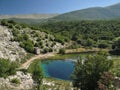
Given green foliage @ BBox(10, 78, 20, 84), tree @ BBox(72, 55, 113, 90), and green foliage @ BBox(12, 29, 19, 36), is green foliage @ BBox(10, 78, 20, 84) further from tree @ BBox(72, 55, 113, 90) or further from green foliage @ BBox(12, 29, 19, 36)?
green foliage @ BBox(12, 29, 19, 36)

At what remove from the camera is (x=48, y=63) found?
4286 inches

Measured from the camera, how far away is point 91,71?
49.0m

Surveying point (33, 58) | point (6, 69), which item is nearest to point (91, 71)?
point (6, 69)

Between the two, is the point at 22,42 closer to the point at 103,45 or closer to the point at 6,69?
the point at 103,45

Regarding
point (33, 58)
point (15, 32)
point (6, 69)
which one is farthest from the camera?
point (15, 32)

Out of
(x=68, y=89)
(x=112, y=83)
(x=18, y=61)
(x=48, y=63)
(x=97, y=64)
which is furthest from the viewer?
(x=48, y=63)

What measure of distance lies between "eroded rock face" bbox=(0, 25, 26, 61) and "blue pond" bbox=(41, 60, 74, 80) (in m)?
10.1

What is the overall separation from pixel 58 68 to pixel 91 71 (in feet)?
168

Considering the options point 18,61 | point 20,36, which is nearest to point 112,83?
point 18,61

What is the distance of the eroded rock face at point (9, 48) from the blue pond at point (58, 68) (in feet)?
33.0

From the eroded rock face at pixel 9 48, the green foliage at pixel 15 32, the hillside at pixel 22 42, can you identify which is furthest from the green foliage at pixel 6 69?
the green foliage at pixel 15 32

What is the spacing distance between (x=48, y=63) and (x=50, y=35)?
134 feet

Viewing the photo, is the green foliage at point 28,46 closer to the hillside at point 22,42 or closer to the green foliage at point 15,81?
the hillside at point 22,42

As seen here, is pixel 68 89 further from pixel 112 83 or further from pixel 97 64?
pixel 112 83
